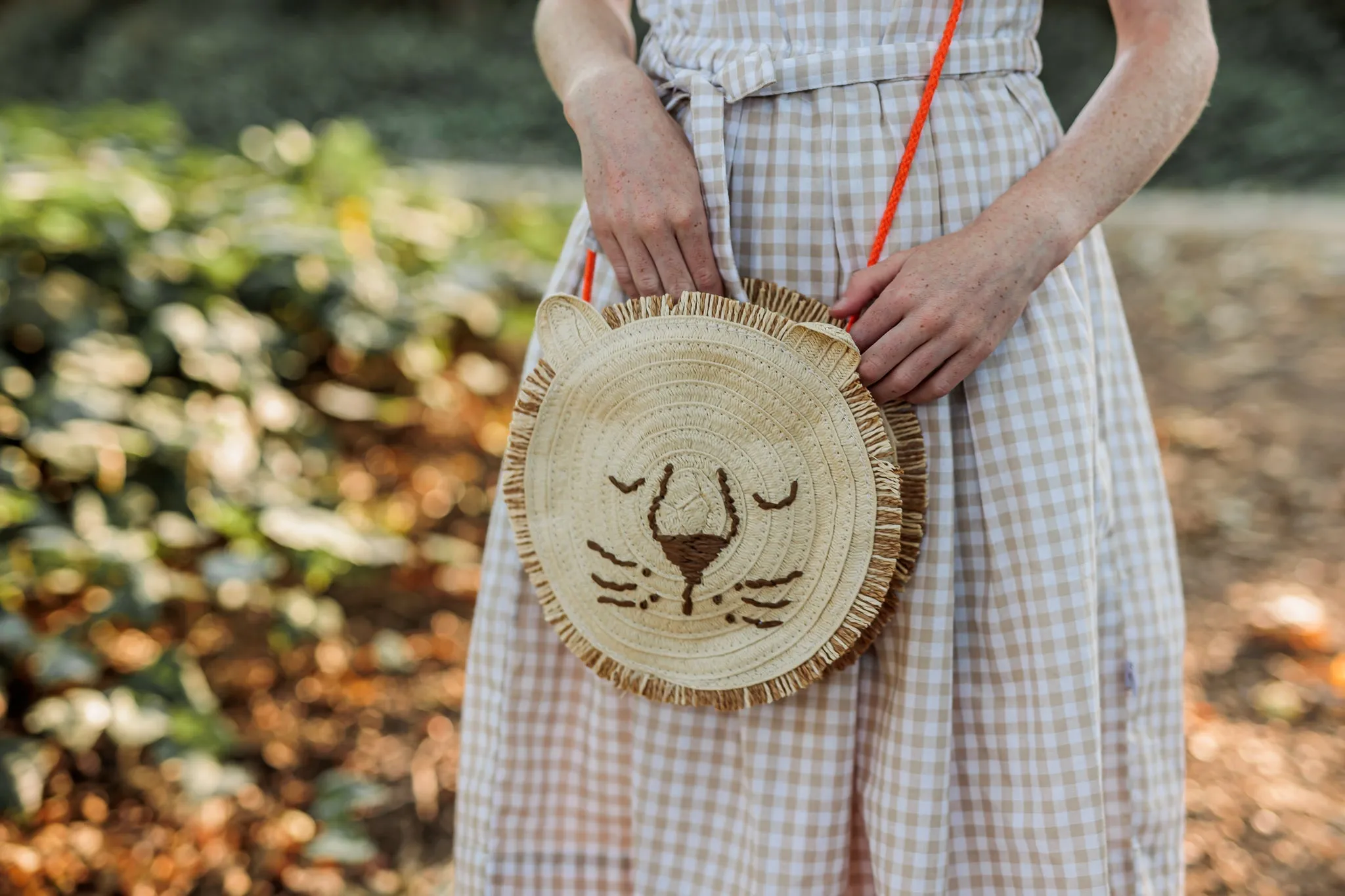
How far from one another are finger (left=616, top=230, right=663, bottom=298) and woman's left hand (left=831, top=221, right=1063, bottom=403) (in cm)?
16

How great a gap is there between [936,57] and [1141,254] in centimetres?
365

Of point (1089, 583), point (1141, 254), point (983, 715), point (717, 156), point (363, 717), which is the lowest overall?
point (363, 717)

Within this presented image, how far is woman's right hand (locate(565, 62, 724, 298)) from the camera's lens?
834 mm

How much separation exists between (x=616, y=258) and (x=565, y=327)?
→ 0.22ft

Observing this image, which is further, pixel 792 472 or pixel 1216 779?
pixel 1216 779

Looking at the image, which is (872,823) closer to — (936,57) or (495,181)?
(936,57)

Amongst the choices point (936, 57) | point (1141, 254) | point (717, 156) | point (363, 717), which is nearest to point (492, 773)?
point (717, 156)

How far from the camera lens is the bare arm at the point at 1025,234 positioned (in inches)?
31.3

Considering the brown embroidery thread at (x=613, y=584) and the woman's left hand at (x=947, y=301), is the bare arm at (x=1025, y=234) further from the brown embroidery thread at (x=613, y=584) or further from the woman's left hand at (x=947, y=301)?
the brown embroidery thread at (x=613, y=584)

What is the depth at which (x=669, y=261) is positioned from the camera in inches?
33.5

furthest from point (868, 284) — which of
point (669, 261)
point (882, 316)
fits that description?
point (669, 261)

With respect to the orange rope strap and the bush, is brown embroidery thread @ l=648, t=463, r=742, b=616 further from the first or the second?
the bush

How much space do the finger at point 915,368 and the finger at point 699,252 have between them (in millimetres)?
145

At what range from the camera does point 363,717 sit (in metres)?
1.94
